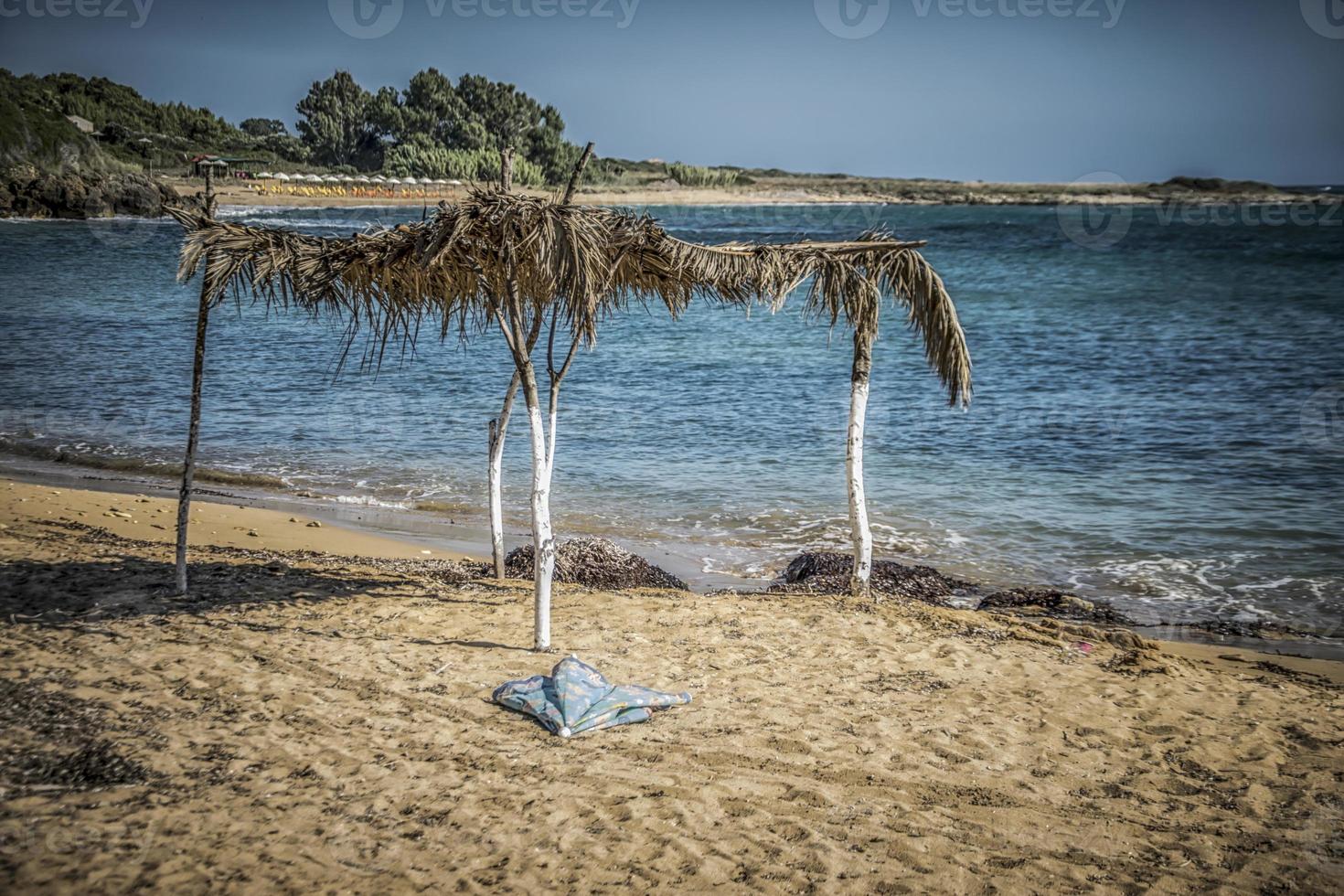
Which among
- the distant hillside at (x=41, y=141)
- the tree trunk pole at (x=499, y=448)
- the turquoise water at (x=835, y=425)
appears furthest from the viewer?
the distant hillside at (x=41, y=141)

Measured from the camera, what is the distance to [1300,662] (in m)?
6.85

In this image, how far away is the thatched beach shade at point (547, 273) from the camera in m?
5.47

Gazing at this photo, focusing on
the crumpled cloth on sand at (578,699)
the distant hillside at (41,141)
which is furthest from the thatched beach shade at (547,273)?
the distant hillside at (41,141)

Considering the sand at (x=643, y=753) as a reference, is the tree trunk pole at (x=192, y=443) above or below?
above

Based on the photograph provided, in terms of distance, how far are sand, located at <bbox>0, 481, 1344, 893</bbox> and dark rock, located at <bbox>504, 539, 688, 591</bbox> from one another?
3.04 feet

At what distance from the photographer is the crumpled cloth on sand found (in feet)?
16.3

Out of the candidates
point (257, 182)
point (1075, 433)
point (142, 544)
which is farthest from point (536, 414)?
point (257, 182)

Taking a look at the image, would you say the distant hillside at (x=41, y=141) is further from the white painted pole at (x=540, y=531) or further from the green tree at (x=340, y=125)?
the white painted pole at (x=540, y=531)

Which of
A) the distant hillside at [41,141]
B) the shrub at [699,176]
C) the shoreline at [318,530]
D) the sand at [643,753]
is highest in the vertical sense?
the shrub at [699,176]

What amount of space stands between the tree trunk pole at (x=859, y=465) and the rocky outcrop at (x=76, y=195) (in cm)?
4812

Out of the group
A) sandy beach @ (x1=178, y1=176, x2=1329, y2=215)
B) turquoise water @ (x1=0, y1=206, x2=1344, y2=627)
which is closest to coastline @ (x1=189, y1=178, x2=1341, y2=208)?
sandy beach @ (x1=178, y1=176, x2=1329, y2=215)

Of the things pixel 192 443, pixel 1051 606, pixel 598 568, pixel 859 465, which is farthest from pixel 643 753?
pixel 1051 606

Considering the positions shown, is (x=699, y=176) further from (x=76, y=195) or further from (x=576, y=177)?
(x=576, y=177)

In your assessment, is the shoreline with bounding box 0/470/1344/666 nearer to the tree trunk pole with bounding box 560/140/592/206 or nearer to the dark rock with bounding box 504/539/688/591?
the dark rock with bounding box 504/539/688/591
